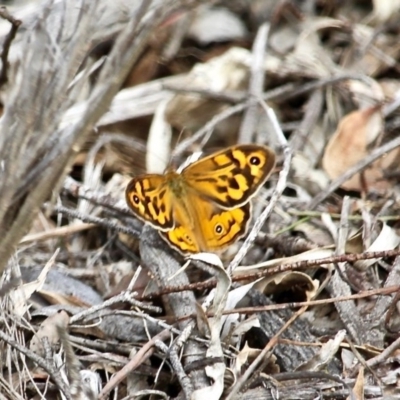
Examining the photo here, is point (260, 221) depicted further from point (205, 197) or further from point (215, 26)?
point (215, 26)

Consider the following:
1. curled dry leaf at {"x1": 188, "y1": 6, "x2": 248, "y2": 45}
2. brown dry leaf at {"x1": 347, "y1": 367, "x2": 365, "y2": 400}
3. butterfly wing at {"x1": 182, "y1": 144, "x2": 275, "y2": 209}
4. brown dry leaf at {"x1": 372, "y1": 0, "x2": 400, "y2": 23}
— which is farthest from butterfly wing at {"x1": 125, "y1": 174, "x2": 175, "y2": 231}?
brown dry leaf at {"x1": 372, "y1": 0, "x2": 400, "y2": 23}

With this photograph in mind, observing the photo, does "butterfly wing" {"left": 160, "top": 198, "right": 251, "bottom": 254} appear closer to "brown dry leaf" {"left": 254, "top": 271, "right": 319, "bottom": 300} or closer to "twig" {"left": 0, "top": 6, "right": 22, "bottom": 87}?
"brown dry leaf" {"left": 254, "top": 271, "right": 319, "bottom": 300}

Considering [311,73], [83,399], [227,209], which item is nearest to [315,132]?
[311,73]

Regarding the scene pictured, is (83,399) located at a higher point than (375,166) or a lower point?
lower

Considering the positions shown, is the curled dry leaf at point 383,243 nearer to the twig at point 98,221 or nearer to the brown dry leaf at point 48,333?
the twig at point 98,221

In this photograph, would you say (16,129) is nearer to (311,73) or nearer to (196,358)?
(196,358)

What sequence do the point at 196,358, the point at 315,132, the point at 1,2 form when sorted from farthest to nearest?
1. the point at 1,2
2. the point at 315,132
3. the point at 196,358
